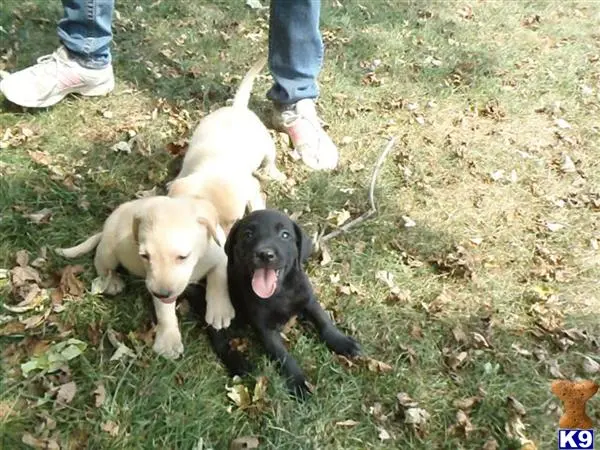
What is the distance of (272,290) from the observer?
2.78m

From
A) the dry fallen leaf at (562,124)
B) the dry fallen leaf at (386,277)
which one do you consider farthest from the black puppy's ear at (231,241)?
the dry fallen leaf at (562,124)

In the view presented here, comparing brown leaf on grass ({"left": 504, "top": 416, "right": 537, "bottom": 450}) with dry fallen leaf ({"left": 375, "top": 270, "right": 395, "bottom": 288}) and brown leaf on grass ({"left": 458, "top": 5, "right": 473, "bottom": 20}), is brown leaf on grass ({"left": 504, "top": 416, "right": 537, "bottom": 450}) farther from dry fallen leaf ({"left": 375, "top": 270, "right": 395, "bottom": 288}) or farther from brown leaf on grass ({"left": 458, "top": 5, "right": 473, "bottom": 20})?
brown leaf on grass ({"left": 458, "top": 5, "right": 473, "bottom": 20})

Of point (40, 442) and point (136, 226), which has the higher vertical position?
point (136, 226)

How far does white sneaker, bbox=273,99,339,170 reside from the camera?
409 cm

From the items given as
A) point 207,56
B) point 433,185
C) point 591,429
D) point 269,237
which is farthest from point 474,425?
point 207,56

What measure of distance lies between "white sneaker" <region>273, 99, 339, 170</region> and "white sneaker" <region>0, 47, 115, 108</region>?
47.0 inches

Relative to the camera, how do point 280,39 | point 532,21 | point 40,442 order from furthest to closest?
point 532,21 → point 280,39 → point 40,442

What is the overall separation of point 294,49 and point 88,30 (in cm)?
125

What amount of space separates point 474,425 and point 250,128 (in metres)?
1.94

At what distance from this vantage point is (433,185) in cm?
406

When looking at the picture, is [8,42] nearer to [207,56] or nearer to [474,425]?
[207,56]

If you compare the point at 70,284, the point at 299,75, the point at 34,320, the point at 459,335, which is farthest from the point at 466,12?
the point at 34,320

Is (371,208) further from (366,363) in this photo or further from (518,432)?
(518,432)

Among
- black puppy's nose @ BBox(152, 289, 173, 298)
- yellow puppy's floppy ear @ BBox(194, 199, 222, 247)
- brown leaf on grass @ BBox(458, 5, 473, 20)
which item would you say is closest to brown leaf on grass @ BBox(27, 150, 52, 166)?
yellow puppy's floppy ear @ BBox(194, 199, 222, 247)
